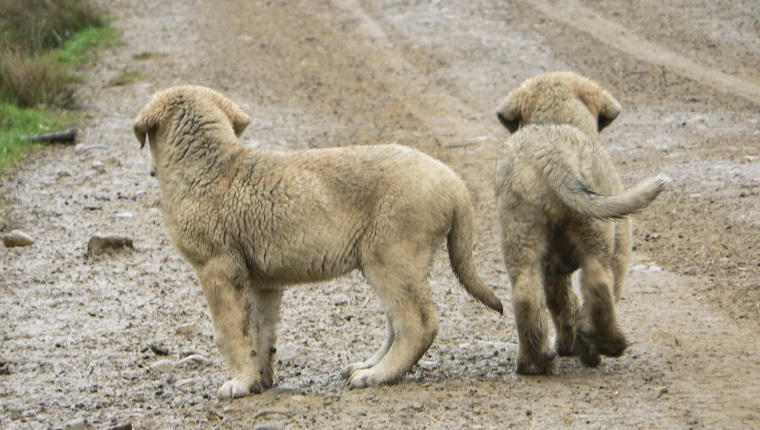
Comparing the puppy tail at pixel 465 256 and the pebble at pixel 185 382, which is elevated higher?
the puppy tail at pixel 465 256

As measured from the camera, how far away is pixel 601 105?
714cm

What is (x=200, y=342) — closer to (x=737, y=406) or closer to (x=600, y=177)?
(x=600, y=177)

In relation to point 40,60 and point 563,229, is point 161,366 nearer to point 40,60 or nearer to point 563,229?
point 563,229

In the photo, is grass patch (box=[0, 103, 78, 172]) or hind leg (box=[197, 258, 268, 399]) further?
grass patch (box=[0, 103, 78, 172])

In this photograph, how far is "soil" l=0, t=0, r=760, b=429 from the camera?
19.7 ft

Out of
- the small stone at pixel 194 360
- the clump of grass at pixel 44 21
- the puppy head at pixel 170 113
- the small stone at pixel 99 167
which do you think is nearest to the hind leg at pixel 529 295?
the puppy head at pixel 170 113

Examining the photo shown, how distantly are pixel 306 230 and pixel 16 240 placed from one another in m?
4.59

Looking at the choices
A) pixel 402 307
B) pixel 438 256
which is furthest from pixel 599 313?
pixel 438 256

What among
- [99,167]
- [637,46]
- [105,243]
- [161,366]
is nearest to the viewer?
[161,366]

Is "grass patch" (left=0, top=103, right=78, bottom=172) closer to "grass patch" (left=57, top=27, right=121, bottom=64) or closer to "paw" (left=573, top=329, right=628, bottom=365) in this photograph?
"grass patch" (left=57, top=27, right=121, bottom=64)

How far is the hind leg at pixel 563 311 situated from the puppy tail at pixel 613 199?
2.99 ft

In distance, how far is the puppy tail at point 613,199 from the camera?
5.77m

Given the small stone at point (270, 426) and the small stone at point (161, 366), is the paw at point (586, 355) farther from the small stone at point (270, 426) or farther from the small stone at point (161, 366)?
the small stone at point (161, 366)

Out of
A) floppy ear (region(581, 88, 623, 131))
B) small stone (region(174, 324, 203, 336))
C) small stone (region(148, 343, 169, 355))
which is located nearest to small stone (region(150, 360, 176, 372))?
small stone (region(148, 343, 169, 355))
